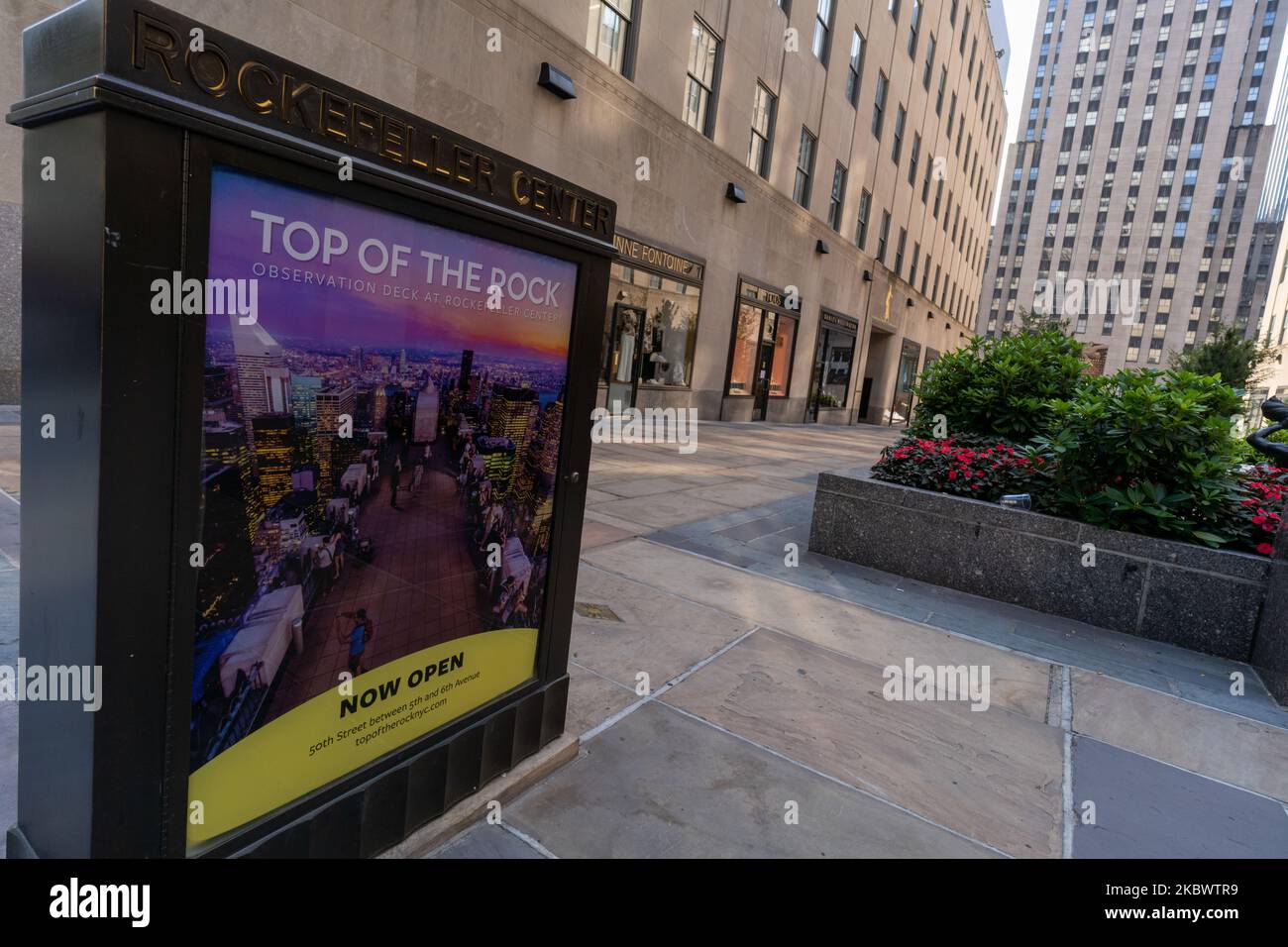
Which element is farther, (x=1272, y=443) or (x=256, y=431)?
(x=1272, y=443)

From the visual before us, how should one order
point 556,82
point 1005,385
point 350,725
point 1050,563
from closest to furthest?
point 350,725 → point 1050,563 → point 1005,385 → point 556,82

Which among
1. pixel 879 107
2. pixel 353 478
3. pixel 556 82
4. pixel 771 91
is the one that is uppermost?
pixel 879 107

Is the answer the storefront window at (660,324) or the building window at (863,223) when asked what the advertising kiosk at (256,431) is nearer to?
the storefront window at (660,324)

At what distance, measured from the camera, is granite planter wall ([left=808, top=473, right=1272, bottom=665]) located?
18.0 ft

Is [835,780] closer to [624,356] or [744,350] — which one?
[624,356]

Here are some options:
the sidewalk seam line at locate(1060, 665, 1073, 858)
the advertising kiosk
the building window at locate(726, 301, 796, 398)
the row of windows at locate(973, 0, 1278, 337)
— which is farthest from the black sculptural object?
the row of windows at locate(973, 0, 1278, 337)

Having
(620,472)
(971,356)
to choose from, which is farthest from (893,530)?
(620,472)

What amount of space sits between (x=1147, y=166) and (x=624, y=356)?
128m

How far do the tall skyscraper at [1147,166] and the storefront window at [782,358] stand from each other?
90070 millimetres

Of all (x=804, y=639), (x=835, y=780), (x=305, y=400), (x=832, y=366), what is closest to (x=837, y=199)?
(x=832, y=366)

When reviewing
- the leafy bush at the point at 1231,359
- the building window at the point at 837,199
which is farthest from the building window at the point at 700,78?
the leafy bush at the point at 1231,359

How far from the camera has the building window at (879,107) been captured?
27.6m

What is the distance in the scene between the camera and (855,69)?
25469 millimetres

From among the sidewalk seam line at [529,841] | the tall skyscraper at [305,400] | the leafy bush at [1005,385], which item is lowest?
the sidewalk seam line at [529,841]
